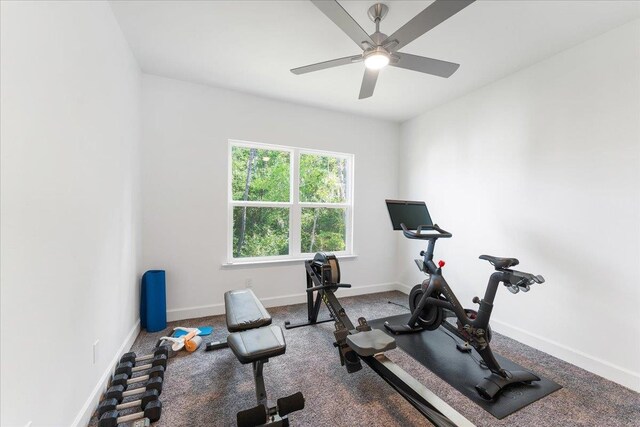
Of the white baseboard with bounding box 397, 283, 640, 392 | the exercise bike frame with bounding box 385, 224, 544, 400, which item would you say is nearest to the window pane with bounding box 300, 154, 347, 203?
the exercise bike frame with bounding box 385, 224, 544, 400

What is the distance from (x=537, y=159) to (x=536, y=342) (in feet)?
5.94

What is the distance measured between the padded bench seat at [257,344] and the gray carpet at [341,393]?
500 millimetres

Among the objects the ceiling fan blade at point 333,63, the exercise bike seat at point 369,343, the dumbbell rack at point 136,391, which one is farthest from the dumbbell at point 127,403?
the ceiling fan blade at point 333,63

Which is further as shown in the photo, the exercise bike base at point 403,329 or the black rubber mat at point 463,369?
the exercise bike base at point 403,329

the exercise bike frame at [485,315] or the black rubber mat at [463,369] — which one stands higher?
the exercise bike frame at [485,315]

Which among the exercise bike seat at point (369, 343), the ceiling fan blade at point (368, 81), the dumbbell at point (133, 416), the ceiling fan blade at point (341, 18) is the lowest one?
the dumbbell at point (133, 416)

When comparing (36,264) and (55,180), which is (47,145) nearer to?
(55,180)

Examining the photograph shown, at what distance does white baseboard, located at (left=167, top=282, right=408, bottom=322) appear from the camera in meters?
3.19

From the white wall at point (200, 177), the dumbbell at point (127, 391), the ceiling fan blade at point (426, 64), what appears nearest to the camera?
the dumbbell at point (127, 391)

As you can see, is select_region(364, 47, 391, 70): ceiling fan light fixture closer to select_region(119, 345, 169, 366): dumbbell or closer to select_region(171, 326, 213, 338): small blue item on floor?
select_region(119, 345, 169, 366): dumbbell

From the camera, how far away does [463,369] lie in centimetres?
227

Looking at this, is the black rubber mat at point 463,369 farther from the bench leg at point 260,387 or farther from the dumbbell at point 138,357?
the dumbbell at point 138,357

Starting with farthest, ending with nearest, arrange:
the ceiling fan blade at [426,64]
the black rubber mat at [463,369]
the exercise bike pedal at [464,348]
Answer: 1. the exercise bike pedal at [464,348]
2. the ceiling fan blade at [426,64]
3. the black rubber mat at [463,369]

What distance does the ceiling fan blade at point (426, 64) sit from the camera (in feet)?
6.54
